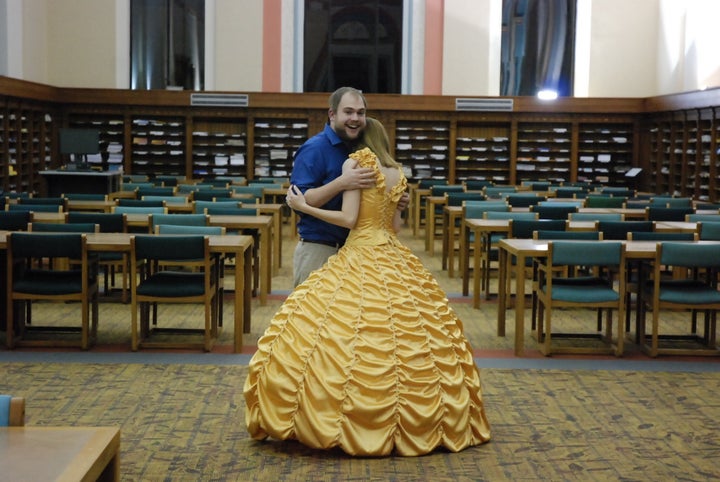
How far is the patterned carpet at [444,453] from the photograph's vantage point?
4.02 m

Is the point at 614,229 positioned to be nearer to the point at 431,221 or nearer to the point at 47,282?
the point at 47,282

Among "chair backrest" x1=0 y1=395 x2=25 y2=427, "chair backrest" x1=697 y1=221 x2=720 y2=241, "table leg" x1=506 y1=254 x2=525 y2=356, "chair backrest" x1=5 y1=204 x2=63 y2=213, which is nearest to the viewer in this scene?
"chair backrest" x1=0 y1=395 x2=25 y2=427

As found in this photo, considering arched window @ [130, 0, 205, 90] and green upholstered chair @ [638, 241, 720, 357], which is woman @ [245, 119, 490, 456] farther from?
arched window @ [130, 0, 205, 90]

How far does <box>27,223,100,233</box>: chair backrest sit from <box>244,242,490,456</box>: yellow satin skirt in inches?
129

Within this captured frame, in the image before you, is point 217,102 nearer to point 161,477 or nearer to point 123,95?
point 123,95

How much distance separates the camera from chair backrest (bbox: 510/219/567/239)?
790 cm

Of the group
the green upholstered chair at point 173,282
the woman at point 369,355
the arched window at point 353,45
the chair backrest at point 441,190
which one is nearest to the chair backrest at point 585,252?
the woman at point 369,355

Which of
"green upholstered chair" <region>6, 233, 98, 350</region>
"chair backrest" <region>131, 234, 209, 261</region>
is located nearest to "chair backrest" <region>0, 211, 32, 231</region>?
"green upholstered chair" <region>6, 233, 98, 350</region>

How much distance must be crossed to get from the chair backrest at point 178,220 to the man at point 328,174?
305cm

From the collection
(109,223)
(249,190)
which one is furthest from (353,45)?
(109,223)

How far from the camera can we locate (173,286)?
20.7ft

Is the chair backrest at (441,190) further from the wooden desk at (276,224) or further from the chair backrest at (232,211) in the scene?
the chair backrest at (232,211)

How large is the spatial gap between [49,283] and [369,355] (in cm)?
310

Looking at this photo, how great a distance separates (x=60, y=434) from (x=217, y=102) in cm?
1701
